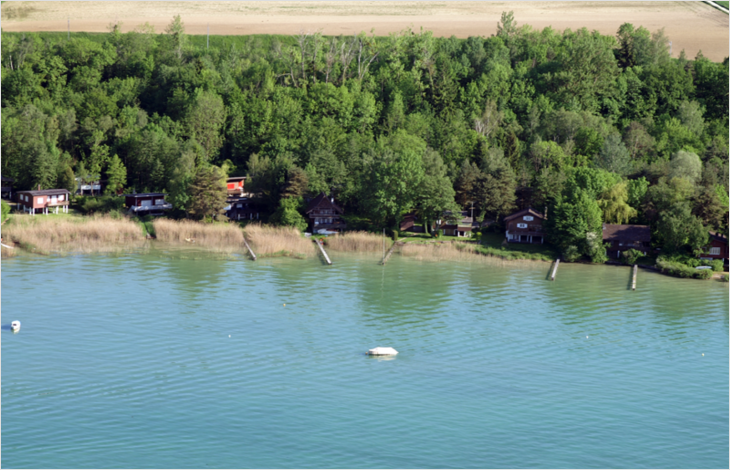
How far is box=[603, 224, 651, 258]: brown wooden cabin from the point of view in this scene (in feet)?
231

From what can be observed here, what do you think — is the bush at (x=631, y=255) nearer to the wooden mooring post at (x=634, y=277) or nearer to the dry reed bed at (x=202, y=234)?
the wooden mooring post at (x=634, y=277)

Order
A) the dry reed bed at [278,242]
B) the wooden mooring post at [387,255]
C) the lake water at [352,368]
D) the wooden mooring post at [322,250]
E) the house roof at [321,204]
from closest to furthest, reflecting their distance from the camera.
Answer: the lake water at [352,368] < the wooden mooring post at [322,250] < the wooden mooring post at [387,255] < the dry reed bed at [278,242] < the house roof at [321,204]

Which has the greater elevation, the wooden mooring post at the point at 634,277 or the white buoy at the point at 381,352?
the wooden mooring post at the point at 634,277

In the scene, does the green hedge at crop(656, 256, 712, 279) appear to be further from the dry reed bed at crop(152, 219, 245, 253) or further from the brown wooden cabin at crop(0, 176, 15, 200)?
the brown wooden cabin at crop(0, 176, 15, 200)

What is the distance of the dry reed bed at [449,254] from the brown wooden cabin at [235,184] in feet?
78.6

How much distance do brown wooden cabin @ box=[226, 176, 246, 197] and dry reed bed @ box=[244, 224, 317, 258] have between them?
13667 millimetres

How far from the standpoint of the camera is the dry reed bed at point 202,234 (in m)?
73.4

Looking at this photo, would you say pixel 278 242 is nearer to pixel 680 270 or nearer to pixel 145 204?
pixel 145 204

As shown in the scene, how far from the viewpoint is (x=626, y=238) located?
70562 mm

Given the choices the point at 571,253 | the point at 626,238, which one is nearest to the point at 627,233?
the point at 626,238

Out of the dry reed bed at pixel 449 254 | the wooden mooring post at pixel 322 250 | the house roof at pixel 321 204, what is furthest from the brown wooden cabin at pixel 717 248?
the house roof at pixel 321 204

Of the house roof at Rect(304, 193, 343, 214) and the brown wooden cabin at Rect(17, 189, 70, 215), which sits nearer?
the house roof at Rect(304, 193, 343, 214)

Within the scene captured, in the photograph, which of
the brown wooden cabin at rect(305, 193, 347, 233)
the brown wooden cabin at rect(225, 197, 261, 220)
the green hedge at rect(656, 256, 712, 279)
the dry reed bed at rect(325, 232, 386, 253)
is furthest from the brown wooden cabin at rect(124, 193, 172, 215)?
the green hedge at rect(656, 256, 712, 279)

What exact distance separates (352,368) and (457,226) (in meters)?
36.6
